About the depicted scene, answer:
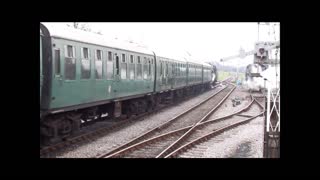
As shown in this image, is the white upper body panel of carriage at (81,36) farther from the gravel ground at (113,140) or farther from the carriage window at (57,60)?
the gravel ground at (113,140)

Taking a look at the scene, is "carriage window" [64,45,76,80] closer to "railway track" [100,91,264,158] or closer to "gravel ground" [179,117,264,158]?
"railway track" [100,91,264,158]

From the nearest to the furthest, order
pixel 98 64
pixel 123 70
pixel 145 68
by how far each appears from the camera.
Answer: pixel 98 64 → pixel 123 70 → pixel 145 68

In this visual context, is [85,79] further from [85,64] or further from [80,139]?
[80,139]

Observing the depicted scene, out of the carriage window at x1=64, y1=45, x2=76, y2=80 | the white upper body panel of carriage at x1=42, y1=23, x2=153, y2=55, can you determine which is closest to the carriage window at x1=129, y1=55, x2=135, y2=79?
the white upper body panel of carriage at x1=42, y1=23, x2=153, y2=55

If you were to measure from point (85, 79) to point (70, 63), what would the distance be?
93cm

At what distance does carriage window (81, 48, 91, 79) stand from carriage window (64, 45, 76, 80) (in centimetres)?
47

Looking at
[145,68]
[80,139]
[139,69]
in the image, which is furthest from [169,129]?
[80,139]

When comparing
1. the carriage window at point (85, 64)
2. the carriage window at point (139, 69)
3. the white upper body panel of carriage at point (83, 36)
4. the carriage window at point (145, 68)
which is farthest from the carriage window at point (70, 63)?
the carriage window at point (145, 68)

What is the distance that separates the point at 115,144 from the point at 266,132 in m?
4.29

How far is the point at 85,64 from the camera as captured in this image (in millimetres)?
10539

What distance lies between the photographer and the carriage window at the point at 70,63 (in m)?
9.53

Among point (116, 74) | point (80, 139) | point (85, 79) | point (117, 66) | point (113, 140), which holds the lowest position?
point (113, 140)

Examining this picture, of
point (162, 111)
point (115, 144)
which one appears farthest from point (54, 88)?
point (162, 111)

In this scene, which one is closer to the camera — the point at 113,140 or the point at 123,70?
the point at 113,140
